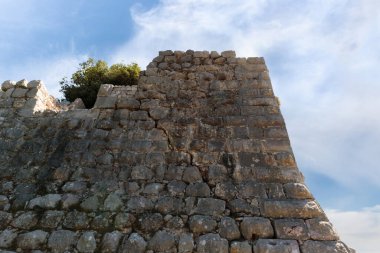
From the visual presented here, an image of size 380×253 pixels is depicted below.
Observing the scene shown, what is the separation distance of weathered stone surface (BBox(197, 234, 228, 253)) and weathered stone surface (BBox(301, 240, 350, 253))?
776mm

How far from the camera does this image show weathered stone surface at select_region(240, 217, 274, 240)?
10.6ft

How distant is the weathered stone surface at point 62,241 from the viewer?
3.28 m

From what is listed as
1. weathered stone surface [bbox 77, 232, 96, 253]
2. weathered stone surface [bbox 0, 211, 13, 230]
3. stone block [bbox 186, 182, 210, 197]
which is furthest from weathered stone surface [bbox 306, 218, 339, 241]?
weathered stone surface [bbox 0, 211, 13, 230]

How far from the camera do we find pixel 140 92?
480 cm

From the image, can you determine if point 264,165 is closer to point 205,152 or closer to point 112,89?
point 205,152

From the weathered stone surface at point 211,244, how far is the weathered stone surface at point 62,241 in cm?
134

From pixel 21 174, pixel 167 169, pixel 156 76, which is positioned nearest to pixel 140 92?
pixel 156 76

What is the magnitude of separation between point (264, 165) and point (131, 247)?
181 centimetres

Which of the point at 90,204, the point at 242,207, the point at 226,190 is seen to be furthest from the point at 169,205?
the point at 90,204

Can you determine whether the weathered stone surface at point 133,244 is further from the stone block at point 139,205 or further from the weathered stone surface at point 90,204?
the weathered stone surface at point 90,204

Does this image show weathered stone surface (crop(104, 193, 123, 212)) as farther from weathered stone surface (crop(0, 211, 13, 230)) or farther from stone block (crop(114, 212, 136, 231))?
weathered stone surface (crop(0, 211, 13, 230))

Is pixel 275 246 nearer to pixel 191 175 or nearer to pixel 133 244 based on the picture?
pixel 191 175

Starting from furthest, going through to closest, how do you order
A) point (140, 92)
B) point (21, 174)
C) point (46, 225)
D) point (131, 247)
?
point (140, 92), point (21, 174), point (46, 225), point (131, 247)

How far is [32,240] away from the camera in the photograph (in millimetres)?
3389
